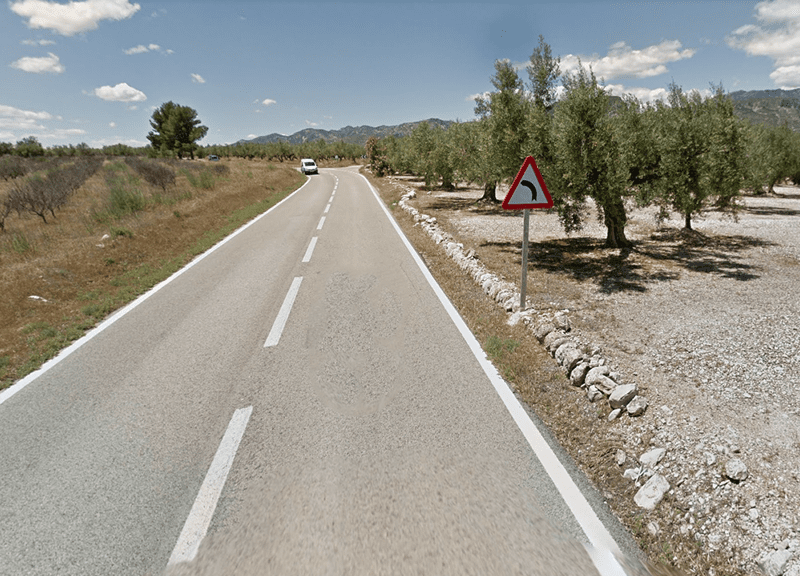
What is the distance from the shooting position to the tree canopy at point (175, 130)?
66.0 m

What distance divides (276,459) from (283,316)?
11.6 feet

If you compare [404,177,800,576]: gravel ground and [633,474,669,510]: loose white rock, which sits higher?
[404,177,800,576]: gravel ground

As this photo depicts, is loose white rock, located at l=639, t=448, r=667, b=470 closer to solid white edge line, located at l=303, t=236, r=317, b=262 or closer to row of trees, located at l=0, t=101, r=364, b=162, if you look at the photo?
solid white edge line, located at l=303, t=236, r=317, b=262

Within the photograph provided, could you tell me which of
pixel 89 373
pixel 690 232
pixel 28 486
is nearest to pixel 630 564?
pixel 28 486

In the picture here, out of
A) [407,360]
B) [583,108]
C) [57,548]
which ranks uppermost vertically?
[583,108]

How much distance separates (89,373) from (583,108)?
10.9 metres

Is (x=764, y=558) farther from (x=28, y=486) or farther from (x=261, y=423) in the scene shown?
(x=28, y=486)

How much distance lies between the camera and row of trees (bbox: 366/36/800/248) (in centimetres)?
920

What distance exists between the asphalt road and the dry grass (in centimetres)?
106

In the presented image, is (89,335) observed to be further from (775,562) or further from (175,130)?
(175,130)

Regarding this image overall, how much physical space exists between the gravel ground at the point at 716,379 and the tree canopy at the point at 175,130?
247 feet

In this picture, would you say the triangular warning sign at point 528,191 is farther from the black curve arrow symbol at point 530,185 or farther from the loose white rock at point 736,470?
the loose white rock at point 736,470

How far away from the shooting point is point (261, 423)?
400cm

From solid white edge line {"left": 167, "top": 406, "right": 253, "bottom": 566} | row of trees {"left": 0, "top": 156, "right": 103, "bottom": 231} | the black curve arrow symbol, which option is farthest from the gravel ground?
row of trees {"left": 0, "top": 156, "right": 103, "bottom": 231}
